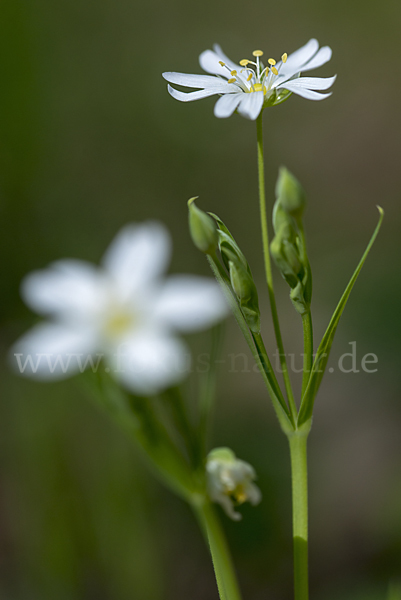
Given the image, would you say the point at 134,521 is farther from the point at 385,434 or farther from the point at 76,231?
the point at 76,231

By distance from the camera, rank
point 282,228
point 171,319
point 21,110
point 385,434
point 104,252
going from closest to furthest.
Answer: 1. point 282,228
2. point 171,319
3. point 385,434
4. point 104,252
5. point 21,110

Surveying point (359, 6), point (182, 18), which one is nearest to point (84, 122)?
point (182, 18)

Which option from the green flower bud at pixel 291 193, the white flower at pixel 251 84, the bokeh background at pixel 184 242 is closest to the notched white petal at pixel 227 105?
the white flower at pixel 251 84

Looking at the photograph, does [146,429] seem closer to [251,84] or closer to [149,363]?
[149,363]

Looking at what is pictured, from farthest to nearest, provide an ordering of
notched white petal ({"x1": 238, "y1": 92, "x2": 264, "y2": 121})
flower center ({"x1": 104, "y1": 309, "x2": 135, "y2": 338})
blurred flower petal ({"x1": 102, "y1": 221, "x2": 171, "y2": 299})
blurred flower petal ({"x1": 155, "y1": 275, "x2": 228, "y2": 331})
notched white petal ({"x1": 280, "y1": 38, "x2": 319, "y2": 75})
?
blurred flower petal ({"x1": 102, "y1": 221, "x2": 171, "y2": 299}) < flower center ({"x1": 104, "y1": 309, "x2": 135, "y2": 338}) < blurred flower petal ({"x1": 155, "y1": 275, "x2": 228, "y2": 331}) < notched white petal ({"x1": 280, "y1": 38, "x2": 319, "y2": 75}) < notched white petal ({"x1": 238, "y1": 92, "x2": 264, "y2": 121})

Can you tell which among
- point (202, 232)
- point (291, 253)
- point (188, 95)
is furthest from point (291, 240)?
point (188, 95)

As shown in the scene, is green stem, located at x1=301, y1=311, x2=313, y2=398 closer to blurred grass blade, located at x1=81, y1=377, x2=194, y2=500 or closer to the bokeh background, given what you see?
blurred grass blade, located at x1=81, y1=377, x2=194, y2=500

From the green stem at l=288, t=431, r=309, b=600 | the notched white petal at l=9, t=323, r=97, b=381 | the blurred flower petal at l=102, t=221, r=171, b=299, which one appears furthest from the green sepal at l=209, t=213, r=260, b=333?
the blurred flower petal at l=102, t=221, r=171, b=299
